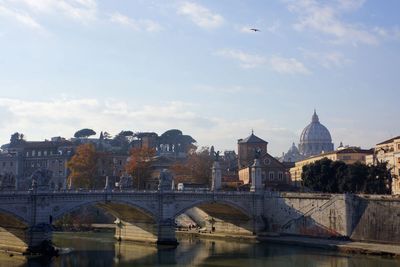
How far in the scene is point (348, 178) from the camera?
57.3m

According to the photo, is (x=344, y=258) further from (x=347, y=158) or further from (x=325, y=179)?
(x=347, y=158)

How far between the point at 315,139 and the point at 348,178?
333 ft

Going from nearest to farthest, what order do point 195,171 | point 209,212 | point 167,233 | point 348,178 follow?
1. point 167,233
2. point 348,178
3. point 209,212
4. point 195,171

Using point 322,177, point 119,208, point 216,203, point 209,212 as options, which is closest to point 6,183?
point 119,208

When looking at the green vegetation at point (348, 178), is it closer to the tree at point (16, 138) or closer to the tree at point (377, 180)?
the tree at point (377, 180)

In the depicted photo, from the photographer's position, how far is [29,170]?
306 ft

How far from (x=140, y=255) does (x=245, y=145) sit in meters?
43.0

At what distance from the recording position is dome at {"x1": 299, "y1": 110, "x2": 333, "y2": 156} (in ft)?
511

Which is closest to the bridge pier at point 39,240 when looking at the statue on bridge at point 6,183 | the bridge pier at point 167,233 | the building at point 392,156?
the statue on bridge at point 6,183

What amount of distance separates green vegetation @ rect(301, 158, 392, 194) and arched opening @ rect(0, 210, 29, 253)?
Result: 3048cm

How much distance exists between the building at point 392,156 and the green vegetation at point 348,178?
3376 millimetres

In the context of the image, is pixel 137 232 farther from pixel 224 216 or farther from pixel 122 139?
pixel 122 139

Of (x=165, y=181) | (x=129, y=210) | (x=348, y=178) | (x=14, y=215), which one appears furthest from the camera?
(x=348, y=178)

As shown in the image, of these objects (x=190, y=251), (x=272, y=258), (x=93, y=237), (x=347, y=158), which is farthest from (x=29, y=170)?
(x=272, y=258)
